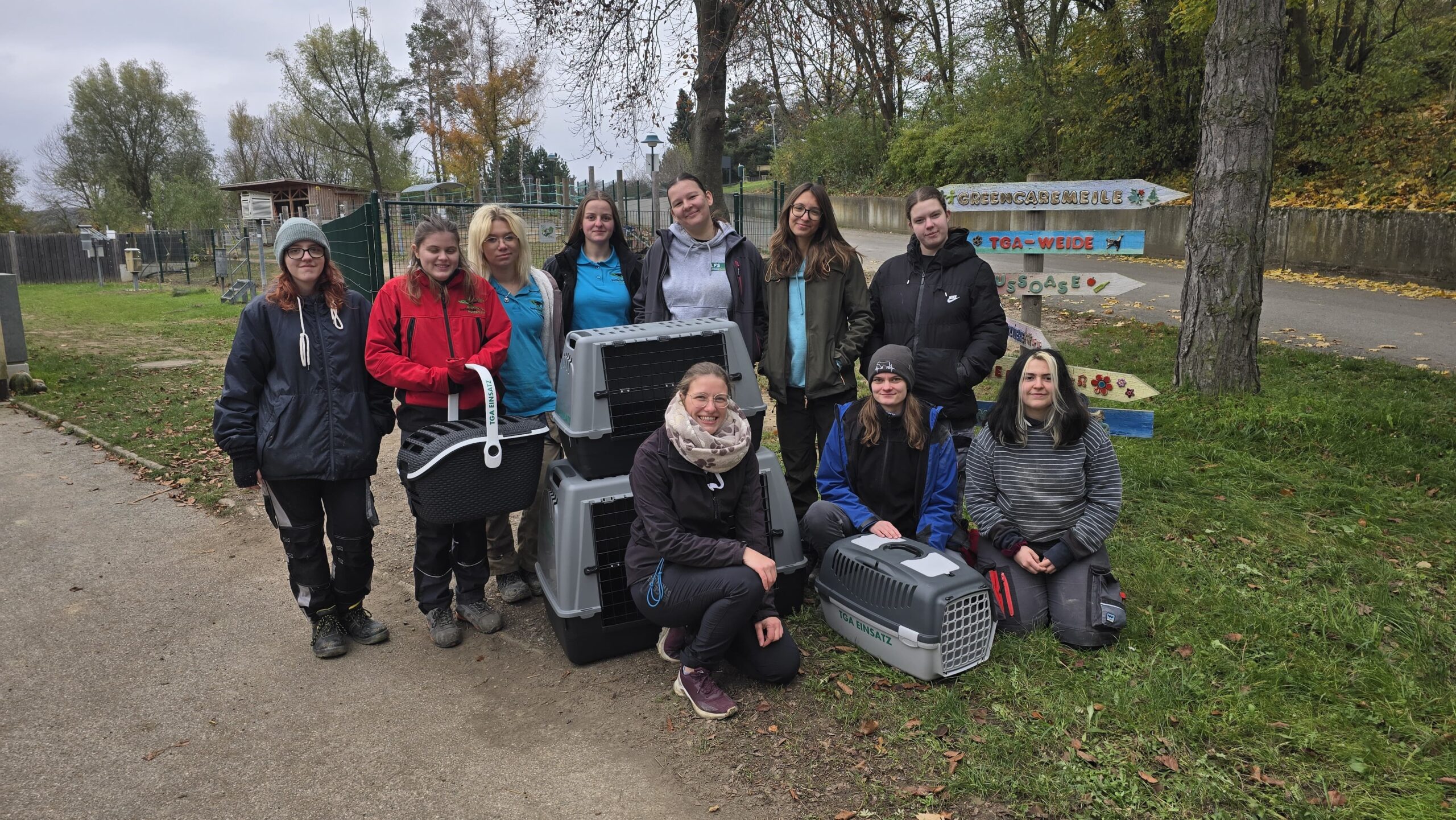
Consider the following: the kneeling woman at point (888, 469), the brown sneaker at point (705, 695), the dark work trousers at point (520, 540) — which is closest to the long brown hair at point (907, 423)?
the kneeling woman at point (888, 469)

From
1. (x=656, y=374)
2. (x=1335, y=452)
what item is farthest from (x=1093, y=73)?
(x=656, y=374)

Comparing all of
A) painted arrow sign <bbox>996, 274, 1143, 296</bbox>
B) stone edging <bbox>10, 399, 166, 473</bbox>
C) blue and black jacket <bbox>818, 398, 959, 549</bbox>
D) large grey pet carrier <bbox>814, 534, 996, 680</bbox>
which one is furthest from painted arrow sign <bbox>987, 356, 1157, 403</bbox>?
stone edging <bbox>10, 399, 166, 473</bbox>

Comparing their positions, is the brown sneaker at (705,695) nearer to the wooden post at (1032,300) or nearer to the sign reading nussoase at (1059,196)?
the sign reading nussoase at (1059,196)

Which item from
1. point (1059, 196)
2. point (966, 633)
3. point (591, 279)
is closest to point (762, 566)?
point (966, 633)

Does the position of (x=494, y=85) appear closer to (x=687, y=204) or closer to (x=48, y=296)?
(x=48, y=296)

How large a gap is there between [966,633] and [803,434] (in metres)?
1.35

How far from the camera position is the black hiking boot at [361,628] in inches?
152

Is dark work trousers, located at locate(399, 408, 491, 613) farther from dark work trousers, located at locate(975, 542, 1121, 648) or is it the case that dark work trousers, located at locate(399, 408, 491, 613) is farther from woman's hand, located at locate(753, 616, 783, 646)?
dark work trousers, located at locate(975, 542, 1121, 648)

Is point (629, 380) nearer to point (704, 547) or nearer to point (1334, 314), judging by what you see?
point (704, 547)

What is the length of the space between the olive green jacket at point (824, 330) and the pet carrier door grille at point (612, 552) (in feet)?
3.60

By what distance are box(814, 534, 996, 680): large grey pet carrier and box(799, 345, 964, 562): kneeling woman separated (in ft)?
0.56

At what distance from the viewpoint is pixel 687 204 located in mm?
4059

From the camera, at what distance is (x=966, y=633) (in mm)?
3320

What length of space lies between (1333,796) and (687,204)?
3.24m
